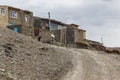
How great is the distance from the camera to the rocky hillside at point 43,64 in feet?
72.5

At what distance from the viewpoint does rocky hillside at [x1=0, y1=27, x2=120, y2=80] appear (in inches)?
870

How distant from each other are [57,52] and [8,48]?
5214mm

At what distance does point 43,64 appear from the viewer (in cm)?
2462

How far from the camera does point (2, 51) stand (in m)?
24.6

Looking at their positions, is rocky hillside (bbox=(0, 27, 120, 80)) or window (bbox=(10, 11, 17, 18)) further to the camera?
window (bbox=(10, 11, 17, 18))

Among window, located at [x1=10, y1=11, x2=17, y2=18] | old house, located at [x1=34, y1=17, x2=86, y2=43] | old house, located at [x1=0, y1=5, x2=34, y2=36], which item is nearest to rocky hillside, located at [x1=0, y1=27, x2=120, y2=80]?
old house, located at [x1=34, y1=17, x2=86, y2=43]

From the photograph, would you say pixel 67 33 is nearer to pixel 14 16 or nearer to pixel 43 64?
pixel 14 16

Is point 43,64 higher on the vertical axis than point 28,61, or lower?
lower

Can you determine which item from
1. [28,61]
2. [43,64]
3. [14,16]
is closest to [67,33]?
[14,16]

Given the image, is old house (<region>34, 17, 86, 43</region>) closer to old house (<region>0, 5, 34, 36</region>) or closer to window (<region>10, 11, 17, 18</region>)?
old house (<region>0, 5, 34, 36</region>)

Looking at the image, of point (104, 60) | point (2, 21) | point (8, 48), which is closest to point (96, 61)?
point (104, 60)

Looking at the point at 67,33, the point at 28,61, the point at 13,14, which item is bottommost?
the point at 67,33

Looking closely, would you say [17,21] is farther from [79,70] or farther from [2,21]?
[79,70]

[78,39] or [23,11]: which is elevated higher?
[23,11]
